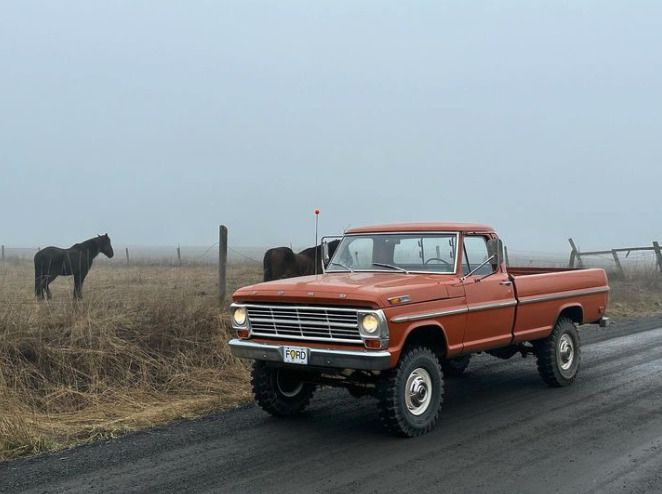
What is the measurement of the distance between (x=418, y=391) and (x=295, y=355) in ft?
4.08

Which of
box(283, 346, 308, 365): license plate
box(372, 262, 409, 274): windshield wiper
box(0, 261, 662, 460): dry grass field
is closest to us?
box(283, 346, 308, 365): license plate

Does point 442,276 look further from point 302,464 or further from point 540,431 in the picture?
point 302,464

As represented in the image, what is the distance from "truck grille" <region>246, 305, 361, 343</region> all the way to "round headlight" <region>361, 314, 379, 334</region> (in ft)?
0.23

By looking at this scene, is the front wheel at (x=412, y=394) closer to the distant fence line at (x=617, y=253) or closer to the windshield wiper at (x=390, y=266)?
the windshield wiper at (x=390, y=266)

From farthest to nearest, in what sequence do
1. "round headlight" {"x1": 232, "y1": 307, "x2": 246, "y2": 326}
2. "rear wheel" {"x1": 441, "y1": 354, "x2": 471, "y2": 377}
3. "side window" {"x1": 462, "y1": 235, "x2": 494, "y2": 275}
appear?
"rear wheel" {"x1": 441, "y1": 354, "x2": 471, "y2": 377}
"side window" {"x1": 462, "y1": 235, "x2": 494, "y2": 275}
"round headlight" {"x1": 232, "y1": 307, "x2": 246, "y2": 326}

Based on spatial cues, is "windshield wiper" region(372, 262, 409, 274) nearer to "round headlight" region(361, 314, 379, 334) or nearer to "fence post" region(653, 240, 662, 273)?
"round headlight" region(361, 314, 379, 334)

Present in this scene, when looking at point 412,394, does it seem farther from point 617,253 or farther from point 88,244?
point 617,253

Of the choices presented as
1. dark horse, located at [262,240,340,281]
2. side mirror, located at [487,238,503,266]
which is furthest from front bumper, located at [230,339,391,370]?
dark horse, located at [262,240,340,281]

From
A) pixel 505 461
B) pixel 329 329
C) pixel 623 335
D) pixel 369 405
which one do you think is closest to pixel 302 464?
pixel 329 329

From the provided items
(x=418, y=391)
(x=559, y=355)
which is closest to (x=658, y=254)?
(x=559, y=355)

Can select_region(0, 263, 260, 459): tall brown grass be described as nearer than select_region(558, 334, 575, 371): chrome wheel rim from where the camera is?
Yes

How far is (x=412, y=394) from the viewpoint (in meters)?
6.46

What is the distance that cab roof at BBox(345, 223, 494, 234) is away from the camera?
7645 mm

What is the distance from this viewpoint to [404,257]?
7648mm
